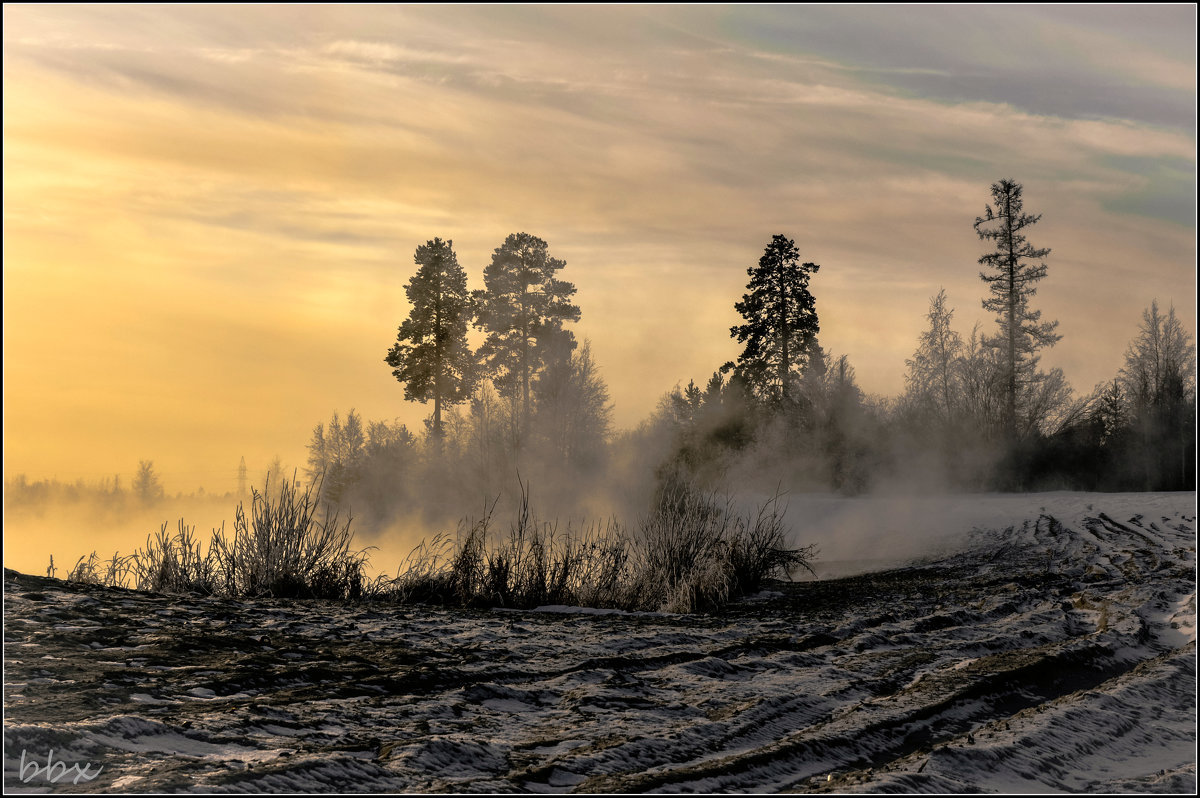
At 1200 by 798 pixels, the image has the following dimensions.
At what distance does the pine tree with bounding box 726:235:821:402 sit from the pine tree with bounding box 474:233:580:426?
7111 millimetres

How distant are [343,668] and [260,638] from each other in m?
1.00

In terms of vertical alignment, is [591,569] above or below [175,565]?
below

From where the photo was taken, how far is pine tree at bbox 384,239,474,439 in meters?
39.0

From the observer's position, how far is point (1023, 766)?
3576 millimetres

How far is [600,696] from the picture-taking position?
4402 mm

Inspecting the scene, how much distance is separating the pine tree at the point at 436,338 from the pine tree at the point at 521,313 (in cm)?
124

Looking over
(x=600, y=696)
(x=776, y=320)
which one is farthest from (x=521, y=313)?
(x=600, y=696)

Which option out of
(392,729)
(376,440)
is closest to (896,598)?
(392,729)

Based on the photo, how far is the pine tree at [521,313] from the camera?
37750mm

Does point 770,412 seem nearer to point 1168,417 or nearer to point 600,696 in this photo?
point 1168,417

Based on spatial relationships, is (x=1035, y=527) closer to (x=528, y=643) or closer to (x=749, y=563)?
(x=749, y=563)

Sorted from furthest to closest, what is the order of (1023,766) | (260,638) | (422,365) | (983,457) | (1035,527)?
(422,365), (983,457), (1035,527), (260,638), (1023,766)

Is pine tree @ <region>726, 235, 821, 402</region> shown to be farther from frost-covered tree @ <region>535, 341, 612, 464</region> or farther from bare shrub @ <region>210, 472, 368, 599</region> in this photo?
bare shrub @ <region>210, 472, 368, 599</region>

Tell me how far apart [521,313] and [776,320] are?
403 inches
